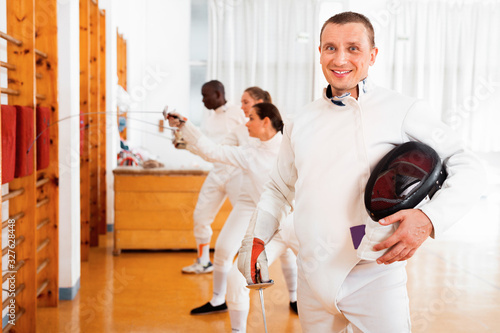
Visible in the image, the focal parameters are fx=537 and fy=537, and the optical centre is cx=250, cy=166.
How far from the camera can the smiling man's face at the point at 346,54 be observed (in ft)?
4.61

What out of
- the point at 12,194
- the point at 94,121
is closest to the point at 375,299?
the point at 12,194

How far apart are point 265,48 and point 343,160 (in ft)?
21.9

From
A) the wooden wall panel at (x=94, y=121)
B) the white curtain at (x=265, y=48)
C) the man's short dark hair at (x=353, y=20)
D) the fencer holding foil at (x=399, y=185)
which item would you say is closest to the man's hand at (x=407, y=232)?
the fencer holding foil at (x=399, y=185)

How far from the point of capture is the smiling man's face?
4.61 feet

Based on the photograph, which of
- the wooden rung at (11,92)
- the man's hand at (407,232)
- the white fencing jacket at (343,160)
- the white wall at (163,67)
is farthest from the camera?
the white wall at (163,67)

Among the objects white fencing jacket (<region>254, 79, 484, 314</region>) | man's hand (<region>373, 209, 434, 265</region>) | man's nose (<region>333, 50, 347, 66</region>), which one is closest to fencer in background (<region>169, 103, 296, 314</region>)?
white fencing jacket (<region>254, 79, 484, 314</region>)

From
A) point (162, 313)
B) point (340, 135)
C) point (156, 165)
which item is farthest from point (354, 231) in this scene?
point (156, 165)

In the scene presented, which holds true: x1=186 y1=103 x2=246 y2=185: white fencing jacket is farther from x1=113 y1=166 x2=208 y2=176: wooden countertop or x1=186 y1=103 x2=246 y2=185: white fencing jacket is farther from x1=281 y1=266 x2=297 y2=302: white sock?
x1=281 y1=266 x2=297 y2=302: white sock

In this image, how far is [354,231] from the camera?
4.54ft

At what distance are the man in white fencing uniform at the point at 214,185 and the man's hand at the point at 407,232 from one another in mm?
2440

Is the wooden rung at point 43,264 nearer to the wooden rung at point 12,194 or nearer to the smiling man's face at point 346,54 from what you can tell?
the wooden rung at point 12,194

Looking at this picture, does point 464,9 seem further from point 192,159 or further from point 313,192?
point 313,192

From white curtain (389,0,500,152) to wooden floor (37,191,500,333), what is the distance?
12.1 ft

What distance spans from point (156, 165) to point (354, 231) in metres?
3.53
